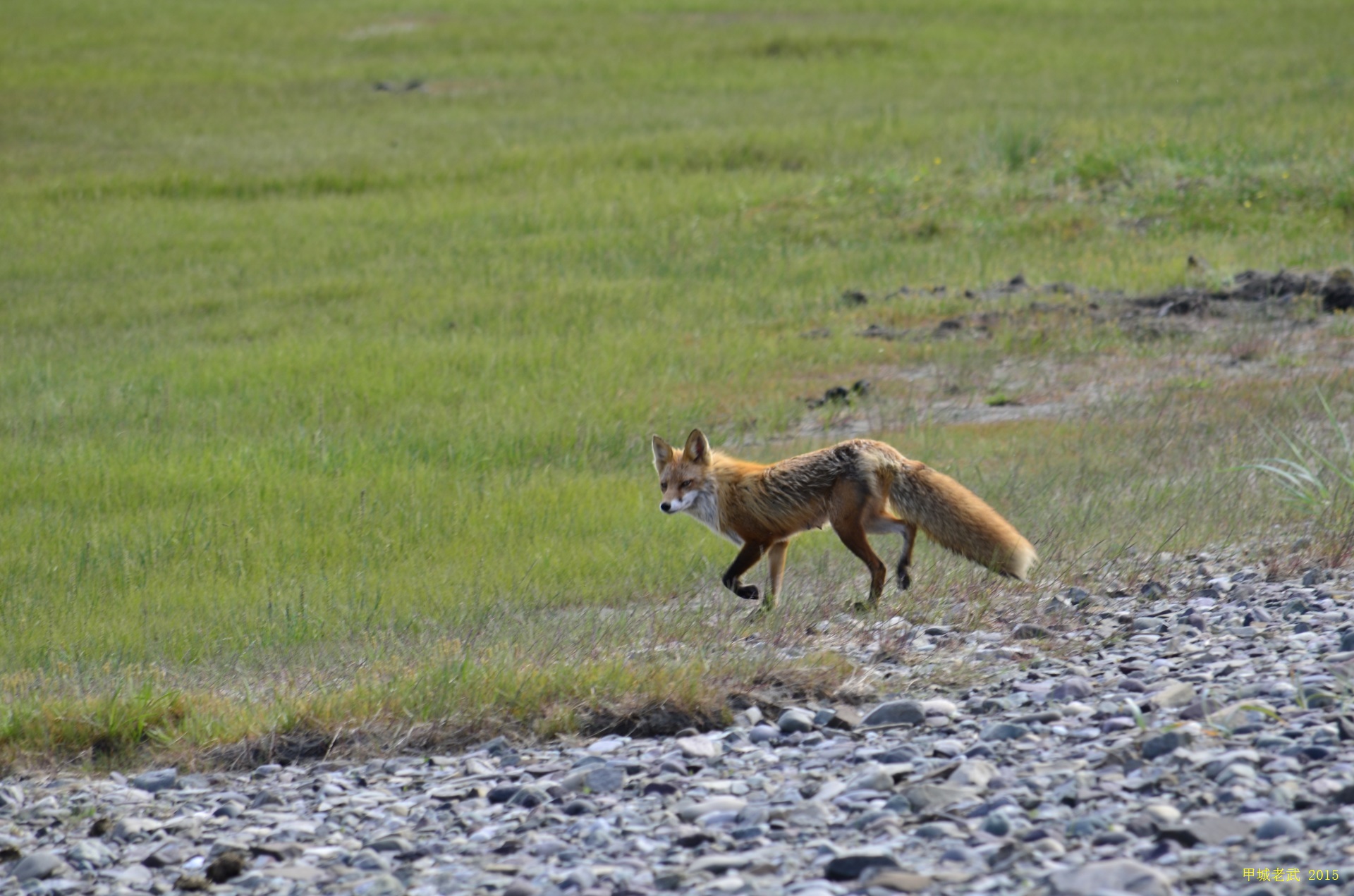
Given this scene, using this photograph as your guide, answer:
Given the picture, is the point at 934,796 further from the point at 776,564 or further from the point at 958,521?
the point at 776,564

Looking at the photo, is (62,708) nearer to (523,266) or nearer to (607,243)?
(523,266)

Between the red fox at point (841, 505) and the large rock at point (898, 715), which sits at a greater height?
the red fox at point (841, 505)

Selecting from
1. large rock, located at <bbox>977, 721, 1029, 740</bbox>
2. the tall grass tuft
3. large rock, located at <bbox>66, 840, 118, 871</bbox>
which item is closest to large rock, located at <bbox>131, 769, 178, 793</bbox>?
large rock, located at <bbox>66, 840, 118, 871</bbox>

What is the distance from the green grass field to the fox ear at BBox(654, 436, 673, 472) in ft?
2.93

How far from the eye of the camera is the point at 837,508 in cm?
757

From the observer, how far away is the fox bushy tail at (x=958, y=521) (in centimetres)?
718

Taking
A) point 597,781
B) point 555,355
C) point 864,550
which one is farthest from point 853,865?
point 555,355

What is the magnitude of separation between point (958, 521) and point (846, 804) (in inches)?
109

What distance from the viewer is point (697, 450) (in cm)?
793

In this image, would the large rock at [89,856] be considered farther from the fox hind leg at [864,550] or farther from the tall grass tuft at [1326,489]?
the tall grass tuft at [1326,489]

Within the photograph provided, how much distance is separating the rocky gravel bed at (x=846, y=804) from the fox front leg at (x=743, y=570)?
1.72 metres

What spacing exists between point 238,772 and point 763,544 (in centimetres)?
317

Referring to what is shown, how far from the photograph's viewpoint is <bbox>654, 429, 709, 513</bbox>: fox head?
7.86 m

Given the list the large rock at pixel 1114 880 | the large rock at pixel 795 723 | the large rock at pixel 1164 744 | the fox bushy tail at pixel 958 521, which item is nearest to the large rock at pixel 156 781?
the large rock at pixel 795 723
